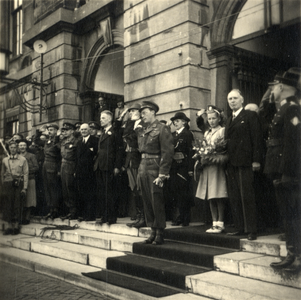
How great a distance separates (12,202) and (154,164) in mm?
4598

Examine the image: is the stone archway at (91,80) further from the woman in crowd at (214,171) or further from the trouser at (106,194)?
the woman in crowd at (214,171)

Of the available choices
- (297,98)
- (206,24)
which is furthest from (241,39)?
(297,98)

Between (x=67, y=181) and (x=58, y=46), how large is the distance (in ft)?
18.5

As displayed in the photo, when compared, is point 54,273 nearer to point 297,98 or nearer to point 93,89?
point 297,98

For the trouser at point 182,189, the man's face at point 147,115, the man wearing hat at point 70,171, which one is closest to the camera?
the man's face at point 147,115

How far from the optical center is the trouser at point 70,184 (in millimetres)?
8125

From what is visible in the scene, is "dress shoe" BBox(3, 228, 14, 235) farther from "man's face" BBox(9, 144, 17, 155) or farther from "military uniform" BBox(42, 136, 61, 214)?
"man's face" BBox(9, 144, 17, 155)

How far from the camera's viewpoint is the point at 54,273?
596 cm

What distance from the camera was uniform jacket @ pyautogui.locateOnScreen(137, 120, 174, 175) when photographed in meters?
5.43

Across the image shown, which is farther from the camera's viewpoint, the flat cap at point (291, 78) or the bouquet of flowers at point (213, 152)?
the bouquet of flowers at point (213, 152)

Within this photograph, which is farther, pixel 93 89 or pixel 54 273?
pixel 93 89

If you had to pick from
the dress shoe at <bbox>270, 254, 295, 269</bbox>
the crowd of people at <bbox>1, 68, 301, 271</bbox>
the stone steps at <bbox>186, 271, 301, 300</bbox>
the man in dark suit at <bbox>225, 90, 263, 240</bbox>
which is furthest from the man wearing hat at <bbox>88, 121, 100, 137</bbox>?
the dress shoe at <bbox>270, 254, 295, 269</bbox>

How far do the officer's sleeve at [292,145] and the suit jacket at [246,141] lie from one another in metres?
1.15

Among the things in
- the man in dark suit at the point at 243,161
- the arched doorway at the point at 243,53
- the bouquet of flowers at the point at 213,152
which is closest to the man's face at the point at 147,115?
the bouquet of flowers at the point at 213,152
